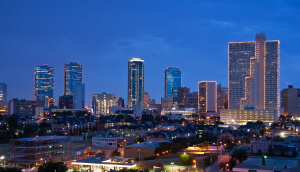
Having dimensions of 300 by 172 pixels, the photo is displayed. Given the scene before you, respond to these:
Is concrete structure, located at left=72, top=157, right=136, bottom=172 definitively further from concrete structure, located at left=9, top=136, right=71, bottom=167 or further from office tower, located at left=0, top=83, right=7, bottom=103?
office tower, located at left=0, top=83, right=7, bottom=103

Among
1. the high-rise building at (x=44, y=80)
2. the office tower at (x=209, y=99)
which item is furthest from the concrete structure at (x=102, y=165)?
the high-rise building at (x=44, y=80)

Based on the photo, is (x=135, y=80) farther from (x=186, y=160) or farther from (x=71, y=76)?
(x=186, y=160)

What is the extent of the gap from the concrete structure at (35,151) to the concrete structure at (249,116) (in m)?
56.1

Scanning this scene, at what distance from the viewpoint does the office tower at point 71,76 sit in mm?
185500

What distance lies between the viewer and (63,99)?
141125 millimetres

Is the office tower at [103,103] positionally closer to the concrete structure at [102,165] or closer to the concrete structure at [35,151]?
the concrete structure at [35,151]

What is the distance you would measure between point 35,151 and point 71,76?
16088 centimetres

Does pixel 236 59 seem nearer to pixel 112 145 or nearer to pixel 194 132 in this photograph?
pixel 194 132

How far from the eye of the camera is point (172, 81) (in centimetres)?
19200

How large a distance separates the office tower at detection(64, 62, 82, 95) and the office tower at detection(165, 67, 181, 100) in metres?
45.9

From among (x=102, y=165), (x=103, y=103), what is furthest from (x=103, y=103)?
(x=102, y=165)

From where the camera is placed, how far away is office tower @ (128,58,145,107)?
16238 cm

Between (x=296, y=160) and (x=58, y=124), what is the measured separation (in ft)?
119

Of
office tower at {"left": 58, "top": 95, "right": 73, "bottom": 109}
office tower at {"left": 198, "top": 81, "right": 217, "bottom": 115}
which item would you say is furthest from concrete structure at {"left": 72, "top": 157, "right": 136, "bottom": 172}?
office tower at {"left": 58, "top": 95, "right": 73, "bottom": 109}
